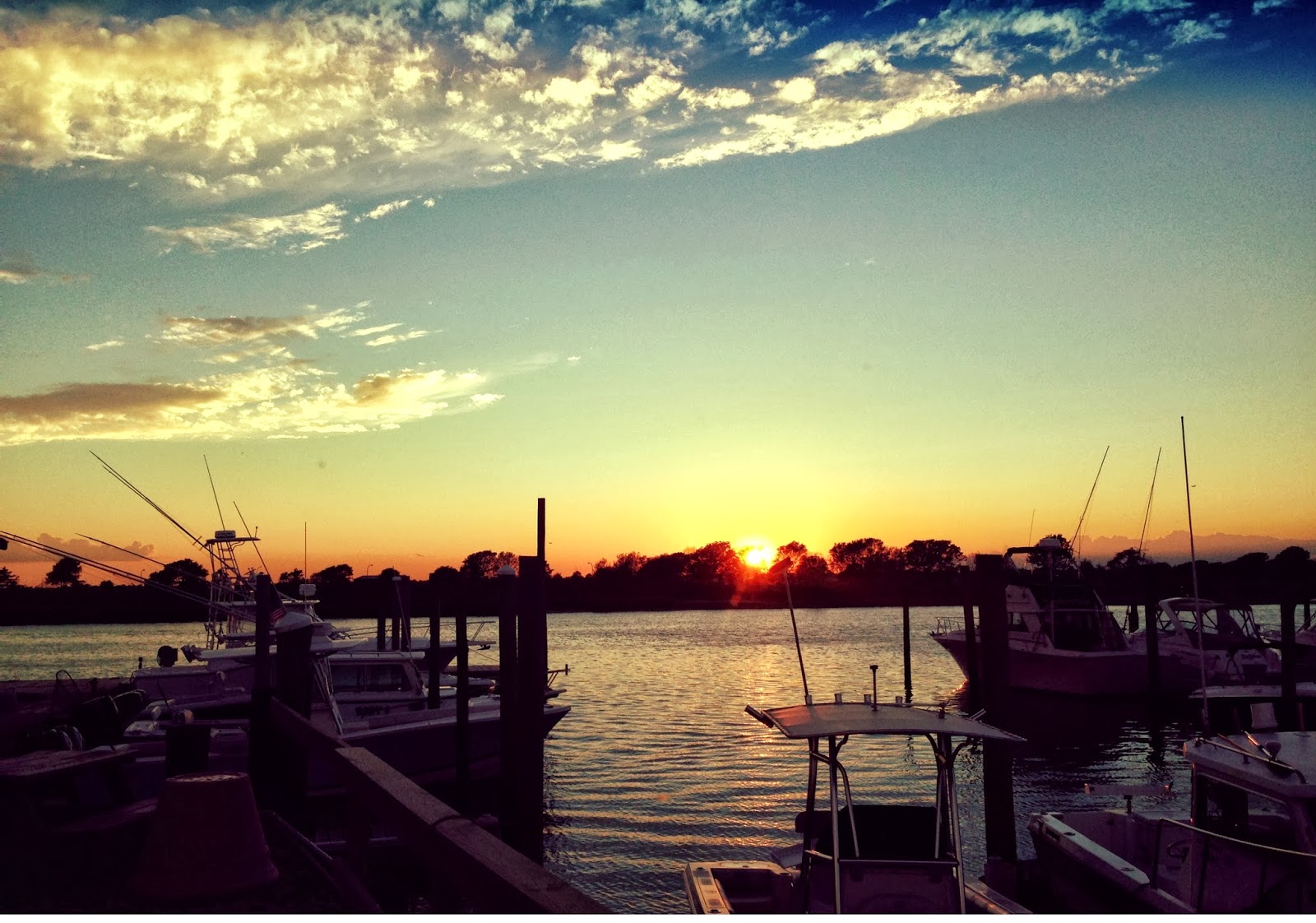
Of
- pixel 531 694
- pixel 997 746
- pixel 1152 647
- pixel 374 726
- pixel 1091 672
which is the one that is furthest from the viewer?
pixel 1091 672

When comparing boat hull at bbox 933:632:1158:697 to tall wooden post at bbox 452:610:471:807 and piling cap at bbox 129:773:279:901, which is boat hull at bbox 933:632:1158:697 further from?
piling cap at bbox 129:773:279:901

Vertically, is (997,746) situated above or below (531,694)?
below

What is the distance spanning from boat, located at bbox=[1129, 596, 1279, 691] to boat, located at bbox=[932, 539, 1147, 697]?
3.86 ft

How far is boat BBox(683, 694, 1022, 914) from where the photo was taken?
7898 millimetres

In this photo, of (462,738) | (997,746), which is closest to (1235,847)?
(997,746)

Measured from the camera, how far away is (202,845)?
5.68 m

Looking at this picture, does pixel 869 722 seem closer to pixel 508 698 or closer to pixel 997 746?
pixel 997 746

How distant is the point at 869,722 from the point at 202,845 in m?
4.93

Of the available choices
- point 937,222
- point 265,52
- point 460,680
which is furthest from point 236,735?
point 937,222

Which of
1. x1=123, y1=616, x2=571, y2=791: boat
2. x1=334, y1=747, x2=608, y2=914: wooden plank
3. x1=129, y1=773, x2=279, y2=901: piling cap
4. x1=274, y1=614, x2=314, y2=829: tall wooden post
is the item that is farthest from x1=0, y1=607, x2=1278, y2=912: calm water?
x1=334, y1=747, x2=608, y2=914: wooden plank

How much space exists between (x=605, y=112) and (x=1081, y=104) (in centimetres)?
467

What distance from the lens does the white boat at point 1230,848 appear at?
929 centimetres

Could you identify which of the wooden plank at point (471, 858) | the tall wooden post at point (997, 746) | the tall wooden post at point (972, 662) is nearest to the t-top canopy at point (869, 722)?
the wooden plank at point (471, 858)

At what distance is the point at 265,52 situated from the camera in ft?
32.3
